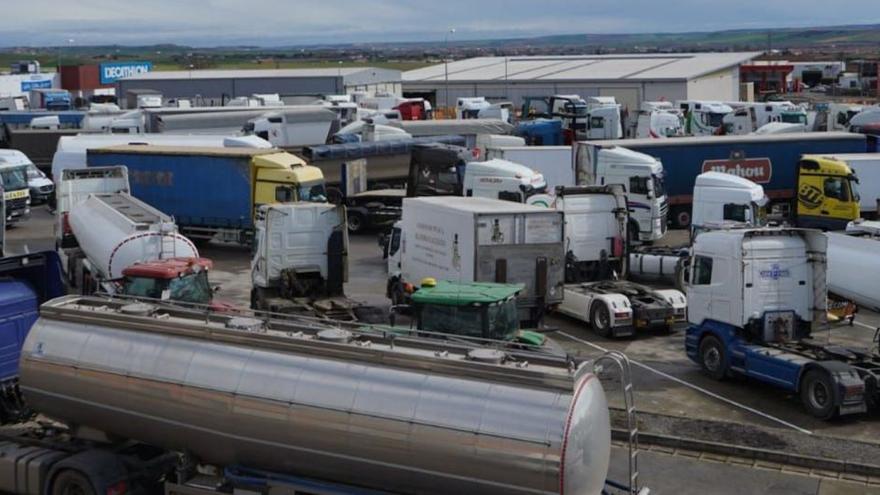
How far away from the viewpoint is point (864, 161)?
118ft

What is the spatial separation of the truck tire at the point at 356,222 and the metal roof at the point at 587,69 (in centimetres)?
4320

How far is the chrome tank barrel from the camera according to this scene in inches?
440

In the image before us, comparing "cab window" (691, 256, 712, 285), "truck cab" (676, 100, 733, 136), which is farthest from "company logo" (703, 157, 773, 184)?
"truck cab" (676, 100, 733, 136)

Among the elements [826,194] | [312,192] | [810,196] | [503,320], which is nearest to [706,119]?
[810,196]

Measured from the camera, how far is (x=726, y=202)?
31.4 m

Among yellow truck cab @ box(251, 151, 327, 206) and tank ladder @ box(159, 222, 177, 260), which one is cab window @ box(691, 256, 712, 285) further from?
yellow truck cab @ box(251, 151, 327, 206)

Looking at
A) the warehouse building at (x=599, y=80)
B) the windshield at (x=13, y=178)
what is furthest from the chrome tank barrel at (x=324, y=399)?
the warehouse building at (x=599, y=80)

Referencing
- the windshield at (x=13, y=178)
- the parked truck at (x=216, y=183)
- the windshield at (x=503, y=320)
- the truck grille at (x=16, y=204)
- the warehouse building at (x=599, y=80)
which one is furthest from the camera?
the warehouse building at (x=599, y=80)

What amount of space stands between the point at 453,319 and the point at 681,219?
75.7 feet

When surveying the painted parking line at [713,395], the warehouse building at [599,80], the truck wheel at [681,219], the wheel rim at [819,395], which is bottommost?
the painted parking line at [713,395]

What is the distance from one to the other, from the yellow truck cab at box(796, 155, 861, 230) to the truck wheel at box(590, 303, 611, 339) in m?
12.5

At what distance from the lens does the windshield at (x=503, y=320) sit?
17484 mm

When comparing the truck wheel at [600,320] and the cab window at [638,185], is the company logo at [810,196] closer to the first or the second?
the cab window at [638,185]

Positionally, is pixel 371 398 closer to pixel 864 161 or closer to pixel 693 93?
pixel 864 161
